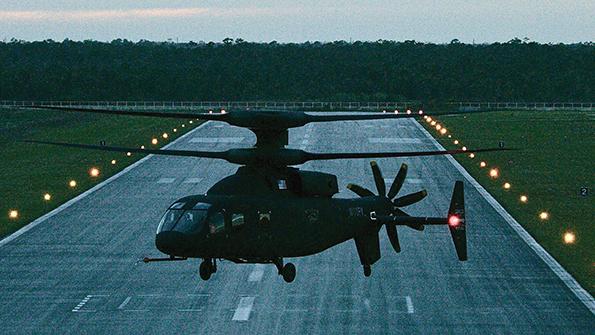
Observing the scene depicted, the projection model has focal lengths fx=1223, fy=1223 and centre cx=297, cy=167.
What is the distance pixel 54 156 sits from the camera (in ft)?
401

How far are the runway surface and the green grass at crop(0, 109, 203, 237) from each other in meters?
6.14

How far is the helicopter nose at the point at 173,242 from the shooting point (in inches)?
1321

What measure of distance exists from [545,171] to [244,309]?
61586mm

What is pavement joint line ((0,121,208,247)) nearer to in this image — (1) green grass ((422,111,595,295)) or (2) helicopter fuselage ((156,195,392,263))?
(1) green grass ((422,111,595,295))

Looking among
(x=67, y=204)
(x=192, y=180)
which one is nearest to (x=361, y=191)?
(x=67, y=204)

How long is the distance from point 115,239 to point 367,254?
3119 cm

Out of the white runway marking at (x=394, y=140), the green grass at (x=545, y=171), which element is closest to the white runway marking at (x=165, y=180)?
the green grass at (x=545, y=171)

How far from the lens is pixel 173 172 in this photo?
104m

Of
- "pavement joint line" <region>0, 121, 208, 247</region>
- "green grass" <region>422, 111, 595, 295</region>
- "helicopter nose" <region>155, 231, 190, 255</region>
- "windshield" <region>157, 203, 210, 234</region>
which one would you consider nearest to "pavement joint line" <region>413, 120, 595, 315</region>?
"green grass" <region>422, 111, 595, 295</region>

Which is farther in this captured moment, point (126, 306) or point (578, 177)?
point (578, 177)

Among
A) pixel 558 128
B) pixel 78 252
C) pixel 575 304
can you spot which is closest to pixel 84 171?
pixel 78 252

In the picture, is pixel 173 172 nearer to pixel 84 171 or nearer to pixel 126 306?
pixel 84 171

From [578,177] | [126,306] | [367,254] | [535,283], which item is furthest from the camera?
[578,177]

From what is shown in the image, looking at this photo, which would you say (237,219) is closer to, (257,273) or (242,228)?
(242,228)
